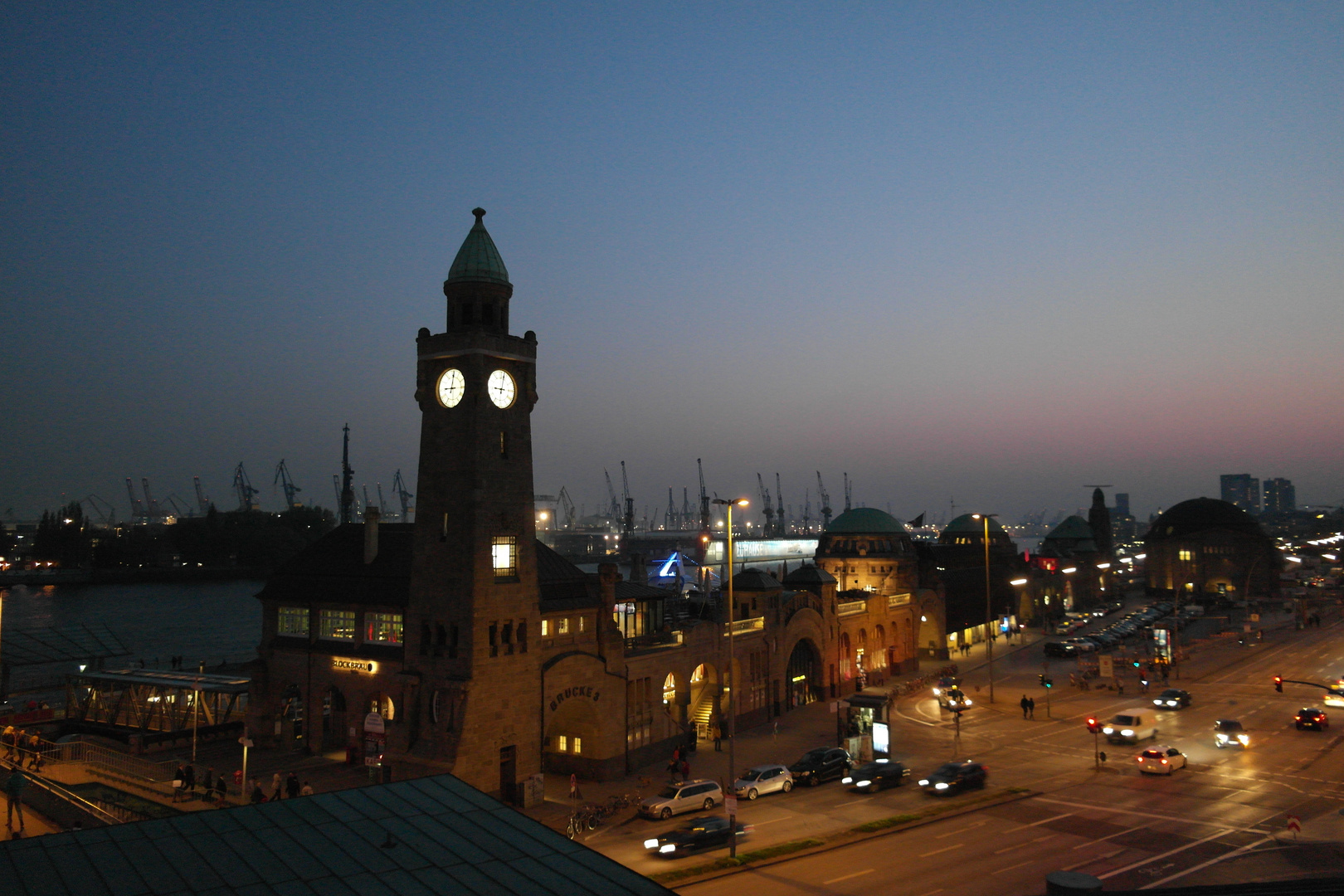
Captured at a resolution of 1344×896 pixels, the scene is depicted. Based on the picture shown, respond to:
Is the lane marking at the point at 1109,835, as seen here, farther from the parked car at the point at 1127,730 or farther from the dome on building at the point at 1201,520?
the dome on building at the point at 1201,520

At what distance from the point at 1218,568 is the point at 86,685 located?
16892 cm

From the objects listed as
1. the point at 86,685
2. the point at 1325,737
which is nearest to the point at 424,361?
the point at 86,685

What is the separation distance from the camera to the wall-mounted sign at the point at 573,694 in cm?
4588

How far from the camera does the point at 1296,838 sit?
34.4 metres

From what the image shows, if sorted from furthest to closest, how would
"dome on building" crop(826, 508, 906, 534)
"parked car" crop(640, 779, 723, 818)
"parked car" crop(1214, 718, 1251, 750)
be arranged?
"dome on building" crop(826, 508, 906, 534) → "parked car" crop(1214, 718, 1251, 750) → "parked car" crop(640, 779, 723, 818)

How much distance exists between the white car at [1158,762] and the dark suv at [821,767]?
15.0 meters

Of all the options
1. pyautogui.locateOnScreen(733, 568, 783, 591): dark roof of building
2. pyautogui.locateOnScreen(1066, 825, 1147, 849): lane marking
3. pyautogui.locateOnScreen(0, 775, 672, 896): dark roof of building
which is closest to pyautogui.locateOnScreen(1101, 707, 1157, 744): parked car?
pyautogui.locateOnScreen(1066, 825, 1147, 849): lane marking

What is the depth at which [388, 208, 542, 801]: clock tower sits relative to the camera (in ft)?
137

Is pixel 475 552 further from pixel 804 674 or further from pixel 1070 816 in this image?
pixel 804 674

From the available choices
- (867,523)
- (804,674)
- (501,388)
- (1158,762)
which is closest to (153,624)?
(867,523)

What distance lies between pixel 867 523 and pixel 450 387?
71.9 meters

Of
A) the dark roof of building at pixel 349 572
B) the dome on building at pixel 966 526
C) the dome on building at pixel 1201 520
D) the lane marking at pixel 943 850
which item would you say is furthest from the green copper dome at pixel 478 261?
the dome on building at pixel 1201 520

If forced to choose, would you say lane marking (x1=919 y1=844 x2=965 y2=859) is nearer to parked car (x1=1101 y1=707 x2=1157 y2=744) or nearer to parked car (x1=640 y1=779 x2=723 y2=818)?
parked car (x1=640 y1=779 x2=723 y2=818)

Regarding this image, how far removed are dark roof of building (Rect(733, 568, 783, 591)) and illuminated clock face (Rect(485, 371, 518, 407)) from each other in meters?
27.3
